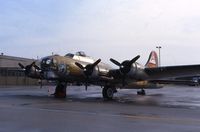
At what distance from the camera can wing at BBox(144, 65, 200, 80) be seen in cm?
2374

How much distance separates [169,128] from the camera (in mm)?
10711

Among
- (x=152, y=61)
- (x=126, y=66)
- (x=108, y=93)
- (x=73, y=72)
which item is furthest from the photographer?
(x=152, y=61)

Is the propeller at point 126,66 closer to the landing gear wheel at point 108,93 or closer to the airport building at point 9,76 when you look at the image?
the landing gear wheel at point 108,93

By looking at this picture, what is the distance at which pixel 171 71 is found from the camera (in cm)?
2461

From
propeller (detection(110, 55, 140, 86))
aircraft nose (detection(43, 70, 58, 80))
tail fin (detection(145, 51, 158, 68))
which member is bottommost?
aircraft nose (detection(43, 70, 58, 80))

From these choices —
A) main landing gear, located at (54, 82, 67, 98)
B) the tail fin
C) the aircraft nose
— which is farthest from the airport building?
the aircraft nose

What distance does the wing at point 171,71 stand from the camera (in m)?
23.7

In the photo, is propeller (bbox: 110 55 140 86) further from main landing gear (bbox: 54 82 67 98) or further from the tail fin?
the tail fin

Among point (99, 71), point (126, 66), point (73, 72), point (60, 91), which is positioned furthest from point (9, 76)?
point (126, 66)

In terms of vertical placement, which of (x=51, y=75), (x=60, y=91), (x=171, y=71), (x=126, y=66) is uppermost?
(x=126, y=66)

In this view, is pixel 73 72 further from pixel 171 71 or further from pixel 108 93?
pixel 171 71

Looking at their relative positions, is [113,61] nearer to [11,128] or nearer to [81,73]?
[81,73]

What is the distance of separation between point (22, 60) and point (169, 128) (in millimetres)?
67056

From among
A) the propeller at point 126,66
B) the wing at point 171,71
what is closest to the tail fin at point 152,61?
the wing at point 171,71
